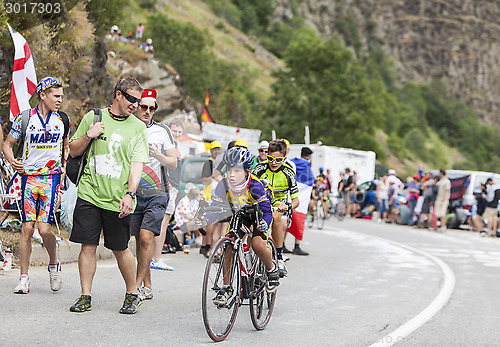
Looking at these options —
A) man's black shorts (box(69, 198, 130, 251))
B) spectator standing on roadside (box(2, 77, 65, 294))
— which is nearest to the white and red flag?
spectator standing on roadside (box(2, 77, 65, 294))

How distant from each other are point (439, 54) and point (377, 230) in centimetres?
15744

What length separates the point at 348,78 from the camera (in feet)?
216

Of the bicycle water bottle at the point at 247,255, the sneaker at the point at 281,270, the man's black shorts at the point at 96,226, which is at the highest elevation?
the man's black shorts at the point at 96,226

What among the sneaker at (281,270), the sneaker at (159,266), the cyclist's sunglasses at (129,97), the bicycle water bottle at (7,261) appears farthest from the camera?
the sneaker at (159,266)

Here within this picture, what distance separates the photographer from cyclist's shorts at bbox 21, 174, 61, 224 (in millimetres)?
7078

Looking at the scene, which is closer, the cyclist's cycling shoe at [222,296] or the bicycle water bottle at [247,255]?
the cyclist's cycling shoe at [222,296]

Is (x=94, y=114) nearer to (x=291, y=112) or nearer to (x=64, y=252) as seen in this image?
(x=64, y=252)

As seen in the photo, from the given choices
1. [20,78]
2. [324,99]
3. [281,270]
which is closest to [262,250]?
[281,270]

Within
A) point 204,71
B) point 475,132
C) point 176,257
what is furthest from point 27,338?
point 475,132

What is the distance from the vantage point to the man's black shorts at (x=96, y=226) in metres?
6.24

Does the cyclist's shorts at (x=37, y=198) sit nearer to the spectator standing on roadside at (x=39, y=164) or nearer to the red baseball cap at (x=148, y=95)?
the spectator standing on roadside at (x=39, y=164)

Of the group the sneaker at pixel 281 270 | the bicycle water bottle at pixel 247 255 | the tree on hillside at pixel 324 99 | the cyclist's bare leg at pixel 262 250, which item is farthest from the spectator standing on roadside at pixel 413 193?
the tree on hillside at pixel 324 99

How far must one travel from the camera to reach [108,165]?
6293 mm

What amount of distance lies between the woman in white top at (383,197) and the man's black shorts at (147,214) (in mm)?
20215
